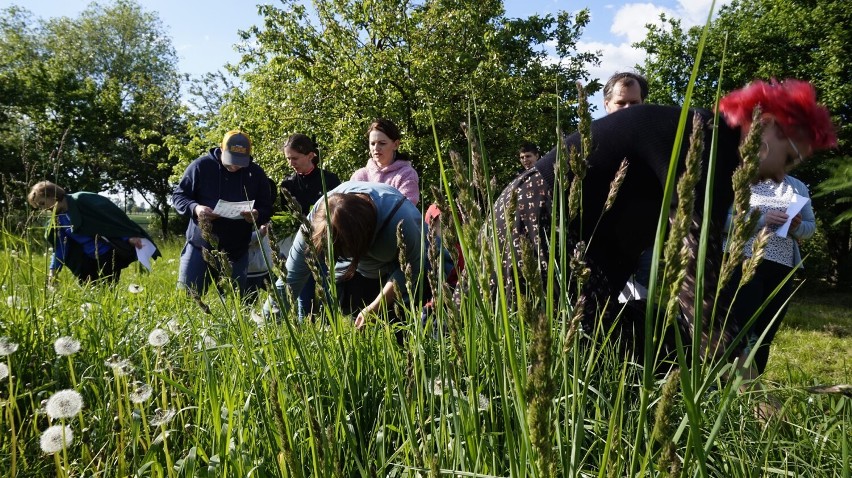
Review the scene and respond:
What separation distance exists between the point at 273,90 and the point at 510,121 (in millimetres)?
5607

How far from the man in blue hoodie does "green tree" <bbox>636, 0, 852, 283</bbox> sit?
12260 mm

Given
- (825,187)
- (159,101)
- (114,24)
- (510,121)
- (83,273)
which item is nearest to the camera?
(83,273)

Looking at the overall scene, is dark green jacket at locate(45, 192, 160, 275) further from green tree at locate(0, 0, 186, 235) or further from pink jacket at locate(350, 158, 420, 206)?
green tree at locate(0, 0, 186, 235)

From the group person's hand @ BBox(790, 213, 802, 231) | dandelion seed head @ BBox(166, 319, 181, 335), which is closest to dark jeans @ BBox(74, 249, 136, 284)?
dandelion seed head @ BBox(166, 319, 181, 335)

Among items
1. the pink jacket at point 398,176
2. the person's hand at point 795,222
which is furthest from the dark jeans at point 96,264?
the person's hand at point 795,222

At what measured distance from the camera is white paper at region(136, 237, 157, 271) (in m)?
5.13

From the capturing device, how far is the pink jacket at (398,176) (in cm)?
457

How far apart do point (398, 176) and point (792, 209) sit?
2619mm

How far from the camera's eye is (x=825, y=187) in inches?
315

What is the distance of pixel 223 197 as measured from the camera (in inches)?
205

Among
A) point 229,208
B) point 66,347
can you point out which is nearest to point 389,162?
point 229,208

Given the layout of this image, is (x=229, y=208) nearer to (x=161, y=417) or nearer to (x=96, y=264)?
(x=96, y=264)

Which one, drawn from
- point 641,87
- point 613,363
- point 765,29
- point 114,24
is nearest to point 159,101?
point 114,24

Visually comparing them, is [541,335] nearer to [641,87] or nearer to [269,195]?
[641,87]
